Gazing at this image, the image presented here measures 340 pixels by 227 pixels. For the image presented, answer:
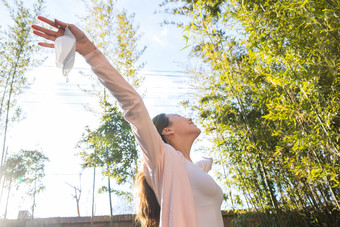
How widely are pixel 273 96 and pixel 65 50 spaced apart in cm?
287

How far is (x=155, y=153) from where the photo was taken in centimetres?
105

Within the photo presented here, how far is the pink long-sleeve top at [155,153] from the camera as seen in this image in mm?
980

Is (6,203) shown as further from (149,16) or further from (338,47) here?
Answer: (338,47)

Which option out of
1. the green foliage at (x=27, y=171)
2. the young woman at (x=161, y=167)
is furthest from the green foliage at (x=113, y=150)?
the green foliage at (x=27, y=171)

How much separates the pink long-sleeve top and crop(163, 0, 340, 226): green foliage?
2051mm

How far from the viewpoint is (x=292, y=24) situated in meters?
2.88

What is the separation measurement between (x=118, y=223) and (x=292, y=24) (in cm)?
490

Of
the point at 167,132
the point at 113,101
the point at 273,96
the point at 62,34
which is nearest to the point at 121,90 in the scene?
the point at 62,34

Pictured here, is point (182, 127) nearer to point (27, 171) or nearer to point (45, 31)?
point (45, 31)

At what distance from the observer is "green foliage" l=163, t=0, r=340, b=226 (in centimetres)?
271

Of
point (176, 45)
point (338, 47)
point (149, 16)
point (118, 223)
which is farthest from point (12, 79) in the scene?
point (338, 47)

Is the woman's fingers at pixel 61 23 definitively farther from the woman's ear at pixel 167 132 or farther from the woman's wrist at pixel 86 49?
the woman's ear at pixel 167 132

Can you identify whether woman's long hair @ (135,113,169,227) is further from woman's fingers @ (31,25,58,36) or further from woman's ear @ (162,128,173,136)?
woman's fingers @ (31,25,58,36)

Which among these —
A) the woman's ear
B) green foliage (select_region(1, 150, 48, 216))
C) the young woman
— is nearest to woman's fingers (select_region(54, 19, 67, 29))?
the young woman
